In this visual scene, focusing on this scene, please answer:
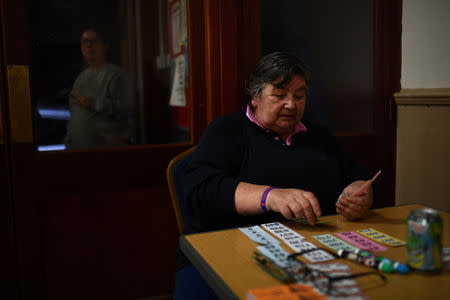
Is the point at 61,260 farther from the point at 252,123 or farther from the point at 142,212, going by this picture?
the point at 252,123

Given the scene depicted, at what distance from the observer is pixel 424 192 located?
230 centimetres

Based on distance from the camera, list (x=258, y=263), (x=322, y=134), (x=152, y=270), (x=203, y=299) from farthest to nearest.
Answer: (x=152, y=270)
(x=322, y=134)
(x=203, y=299)
(x=258, y=263)

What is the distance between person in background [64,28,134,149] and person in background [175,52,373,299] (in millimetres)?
790

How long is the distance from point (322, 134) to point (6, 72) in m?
1.44

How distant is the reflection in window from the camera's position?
2023 mm

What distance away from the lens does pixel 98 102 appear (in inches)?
86.0

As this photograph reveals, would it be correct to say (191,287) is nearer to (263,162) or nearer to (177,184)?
(177,184)

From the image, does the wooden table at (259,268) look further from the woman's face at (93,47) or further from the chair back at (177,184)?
the woman's face at (93,47)

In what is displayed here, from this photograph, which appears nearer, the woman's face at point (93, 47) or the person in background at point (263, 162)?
the person in background at point (263, 162)

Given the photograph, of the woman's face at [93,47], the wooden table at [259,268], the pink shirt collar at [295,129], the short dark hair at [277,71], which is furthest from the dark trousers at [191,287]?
the woman's face at [93,47]

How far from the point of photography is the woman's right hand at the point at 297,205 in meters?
1.19

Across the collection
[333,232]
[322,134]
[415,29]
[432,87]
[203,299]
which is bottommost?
[203,299]

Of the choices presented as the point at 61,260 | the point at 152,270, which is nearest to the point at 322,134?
→ the point at 152,270

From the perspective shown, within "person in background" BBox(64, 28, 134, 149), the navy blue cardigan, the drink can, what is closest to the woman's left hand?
the navy blue cardigan
